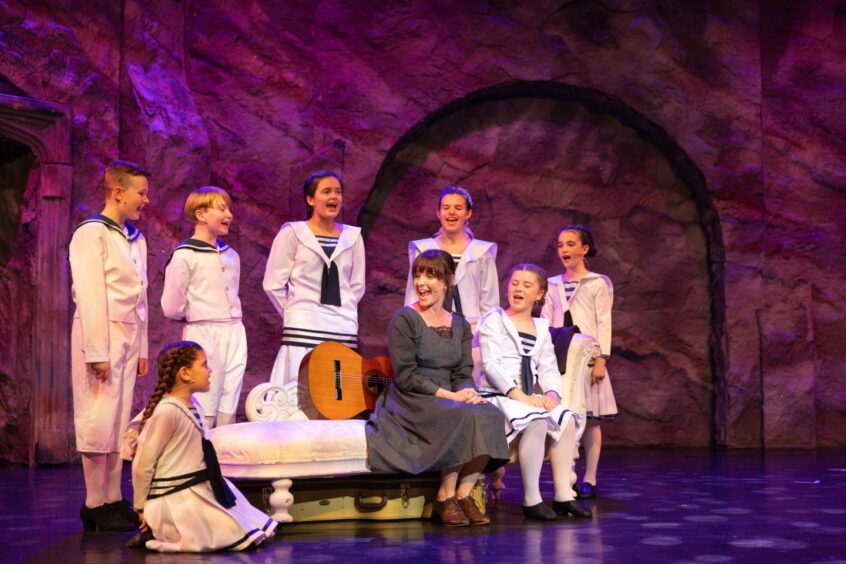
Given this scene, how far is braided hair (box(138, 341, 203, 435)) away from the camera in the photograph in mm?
3898

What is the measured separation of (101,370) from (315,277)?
1.34 m

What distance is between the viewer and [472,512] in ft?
14.2

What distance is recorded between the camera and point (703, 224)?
28.2ft

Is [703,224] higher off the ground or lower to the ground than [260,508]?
higher

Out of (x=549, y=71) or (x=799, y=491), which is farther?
(x=549, y=71)

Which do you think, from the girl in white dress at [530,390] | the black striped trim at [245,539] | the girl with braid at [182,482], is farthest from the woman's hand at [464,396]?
the black striped trim at [245,539]

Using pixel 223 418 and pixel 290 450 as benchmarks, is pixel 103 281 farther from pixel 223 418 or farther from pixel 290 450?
pixel 290 450

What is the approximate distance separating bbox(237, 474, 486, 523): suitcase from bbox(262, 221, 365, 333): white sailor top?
1.02 meters

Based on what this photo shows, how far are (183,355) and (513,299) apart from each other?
1733mm

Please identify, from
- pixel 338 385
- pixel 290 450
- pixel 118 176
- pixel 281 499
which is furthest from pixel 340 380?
pixel 118 176

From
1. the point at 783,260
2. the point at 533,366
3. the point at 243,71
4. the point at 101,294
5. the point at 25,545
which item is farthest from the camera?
the point at 783,260

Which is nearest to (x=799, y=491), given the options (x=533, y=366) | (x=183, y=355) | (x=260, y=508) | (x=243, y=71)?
(x=533, y=366)

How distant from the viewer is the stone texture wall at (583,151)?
25.3 ft

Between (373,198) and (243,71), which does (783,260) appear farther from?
(243,71)
